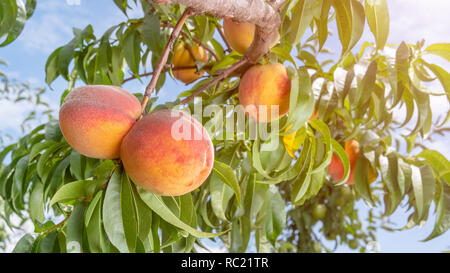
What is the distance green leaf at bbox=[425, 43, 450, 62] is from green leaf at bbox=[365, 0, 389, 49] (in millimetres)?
242

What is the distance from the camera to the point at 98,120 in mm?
544

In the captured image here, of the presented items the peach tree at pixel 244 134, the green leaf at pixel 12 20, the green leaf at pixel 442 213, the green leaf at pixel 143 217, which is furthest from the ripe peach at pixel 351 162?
the green leaf at pixel 12 20

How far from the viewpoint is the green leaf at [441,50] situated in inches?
33.2

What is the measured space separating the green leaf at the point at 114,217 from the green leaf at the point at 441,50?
2.52 ft

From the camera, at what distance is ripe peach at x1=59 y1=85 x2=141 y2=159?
21.5 inches

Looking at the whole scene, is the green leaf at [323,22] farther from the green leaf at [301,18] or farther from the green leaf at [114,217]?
the green leaf at [114,217]

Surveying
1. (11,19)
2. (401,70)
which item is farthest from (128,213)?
(401,70)

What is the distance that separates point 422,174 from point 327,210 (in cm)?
111

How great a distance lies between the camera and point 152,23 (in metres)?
0.93

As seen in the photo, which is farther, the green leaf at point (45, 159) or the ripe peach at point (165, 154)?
the green leaf at point (45, 159)

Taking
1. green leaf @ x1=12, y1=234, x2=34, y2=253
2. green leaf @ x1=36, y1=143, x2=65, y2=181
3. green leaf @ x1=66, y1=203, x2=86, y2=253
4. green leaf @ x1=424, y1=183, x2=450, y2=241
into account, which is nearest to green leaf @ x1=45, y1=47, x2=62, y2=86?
green leaf @ x1=36, y1=143, x2=65, y2=181

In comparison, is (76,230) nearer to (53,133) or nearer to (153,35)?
(53,133)

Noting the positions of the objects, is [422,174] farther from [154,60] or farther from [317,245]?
[317,245]

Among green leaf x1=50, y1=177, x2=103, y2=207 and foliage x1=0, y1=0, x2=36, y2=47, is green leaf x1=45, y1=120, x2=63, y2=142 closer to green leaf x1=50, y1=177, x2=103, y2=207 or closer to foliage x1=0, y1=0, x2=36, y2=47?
foliage x1=0, y1=0, x2=36, y2=47
